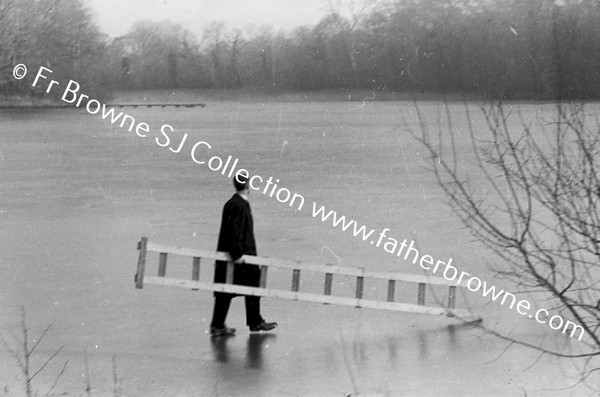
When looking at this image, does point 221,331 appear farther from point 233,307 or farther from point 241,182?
point 233,307

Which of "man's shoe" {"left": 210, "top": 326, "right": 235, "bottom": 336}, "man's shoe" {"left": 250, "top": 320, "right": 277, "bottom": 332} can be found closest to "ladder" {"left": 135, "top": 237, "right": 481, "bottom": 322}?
"man's shoe" {"left": 250, "top": 320, "right": 277, "bottom": 332}

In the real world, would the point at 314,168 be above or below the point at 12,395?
above

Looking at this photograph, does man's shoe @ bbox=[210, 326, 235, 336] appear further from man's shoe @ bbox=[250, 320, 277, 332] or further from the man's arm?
A: the man's arm

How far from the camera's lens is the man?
9180 millimetres

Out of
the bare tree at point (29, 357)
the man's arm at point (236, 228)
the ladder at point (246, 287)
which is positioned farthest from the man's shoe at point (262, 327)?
the bare tree at point (29, 357)

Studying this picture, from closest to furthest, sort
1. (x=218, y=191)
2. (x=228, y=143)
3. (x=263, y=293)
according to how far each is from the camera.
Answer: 1. (x=263, y=293)
2. (x=218, y=191)
3. (x=228, y=143)

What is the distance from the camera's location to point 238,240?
30.1 ft

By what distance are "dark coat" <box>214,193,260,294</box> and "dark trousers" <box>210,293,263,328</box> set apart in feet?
0.62

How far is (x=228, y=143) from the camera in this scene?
53812mm

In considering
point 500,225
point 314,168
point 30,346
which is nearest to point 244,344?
point 30,346

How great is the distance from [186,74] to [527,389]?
93.5 m

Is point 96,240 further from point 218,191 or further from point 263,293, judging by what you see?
point 218,191

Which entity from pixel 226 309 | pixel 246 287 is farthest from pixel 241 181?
pixel 226 309

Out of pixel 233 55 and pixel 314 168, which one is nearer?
pixel 314 168
